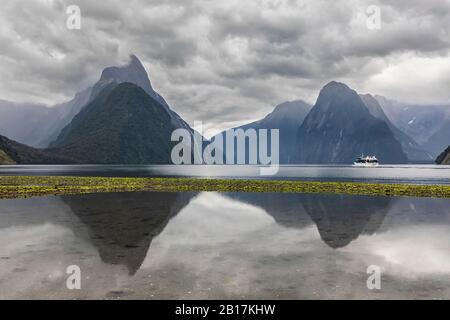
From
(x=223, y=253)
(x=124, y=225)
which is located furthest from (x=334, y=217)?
(x=124, y=225)

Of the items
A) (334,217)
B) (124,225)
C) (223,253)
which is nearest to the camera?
(223,253)

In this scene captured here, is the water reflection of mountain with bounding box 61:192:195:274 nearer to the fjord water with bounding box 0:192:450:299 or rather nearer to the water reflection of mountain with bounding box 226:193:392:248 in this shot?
the fjord water with bounding box 0:192:450:299

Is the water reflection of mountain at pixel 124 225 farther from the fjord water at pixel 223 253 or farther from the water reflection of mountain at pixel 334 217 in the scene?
the water reflection of mountain at pixel 334 217

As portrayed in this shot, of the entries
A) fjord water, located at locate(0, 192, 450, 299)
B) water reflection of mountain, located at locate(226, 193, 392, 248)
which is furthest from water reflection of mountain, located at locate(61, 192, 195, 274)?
water reflection of mountain, located at locate(226, 193, 392, 248)

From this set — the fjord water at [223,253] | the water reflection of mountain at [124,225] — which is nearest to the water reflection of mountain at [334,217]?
the fjord water at [223,253]

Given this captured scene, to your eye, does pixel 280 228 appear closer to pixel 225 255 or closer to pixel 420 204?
pixel 225 255

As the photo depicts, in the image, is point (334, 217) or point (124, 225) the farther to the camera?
point (334, 217)

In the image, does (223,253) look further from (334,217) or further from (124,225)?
(334,217)

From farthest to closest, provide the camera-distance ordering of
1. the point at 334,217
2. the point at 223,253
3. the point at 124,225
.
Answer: the point at 334,217
the point at 124,225
the point at 223,253
